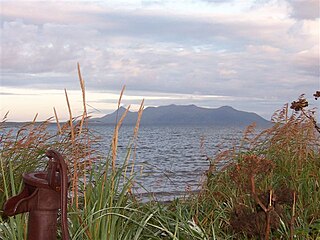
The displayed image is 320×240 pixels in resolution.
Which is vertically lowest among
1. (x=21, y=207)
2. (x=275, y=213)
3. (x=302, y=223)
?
(x=302, y=223)

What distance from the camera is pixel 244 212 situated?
11.5 feet

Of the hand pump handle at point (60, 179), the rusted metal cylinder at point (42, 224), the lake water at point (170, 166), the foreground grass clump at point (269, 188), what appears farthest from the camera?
the lake water at point (170, 166)

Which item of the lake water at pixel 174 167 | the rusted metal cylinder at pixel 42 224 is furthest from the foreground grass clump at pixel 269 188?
the rusted metal cylinder at pixel 42 224

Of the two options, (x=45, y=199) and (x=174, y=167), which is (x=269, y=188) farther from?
(x=174, y=167)

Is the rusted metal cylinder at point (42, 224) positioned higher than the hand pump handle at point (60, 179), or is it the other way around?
the hand pump handle at point (60, 179)

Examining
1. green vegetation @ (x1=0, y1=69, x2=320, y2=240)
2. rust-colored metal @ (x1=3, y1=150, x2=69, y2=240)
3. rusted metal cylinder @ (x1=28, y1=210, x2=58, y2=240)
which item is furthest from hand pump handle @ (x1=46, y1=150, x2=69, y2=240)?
green vegetation @ (x1=0, y1=69, x2=320, y2=240)

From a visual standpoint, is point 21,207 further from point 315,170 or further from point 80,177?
point 315,170

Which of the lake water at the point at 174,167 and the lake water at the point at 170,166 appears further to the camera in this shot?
the lake water at the point at 174,167

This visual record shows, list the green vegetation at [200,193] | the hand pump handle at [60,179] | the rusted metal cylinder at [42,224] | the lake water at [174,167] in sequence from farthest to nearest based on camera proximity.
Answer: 1. the lake water at [174,167]
2. the green vegetation at [200,193]
3. the rusted metal cylinder at [42,224]
4. the hand pump handle at [60,179]

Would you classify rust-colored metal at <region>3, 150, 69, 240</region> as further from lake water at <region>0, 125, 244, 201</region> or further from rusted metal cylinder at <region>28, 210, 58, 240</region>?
lake water at <region>0, 125, 244, 201</region>

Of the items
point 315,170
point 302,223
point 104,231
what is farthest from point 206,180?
point 104,231

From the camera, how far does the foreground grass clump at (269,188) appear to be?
343 centimetres

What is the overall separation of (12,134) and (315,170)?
10.8 feet

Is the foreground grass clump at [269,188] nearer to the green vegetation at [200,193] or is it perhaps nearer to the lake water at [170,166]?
the green vegetation at [200,193]
